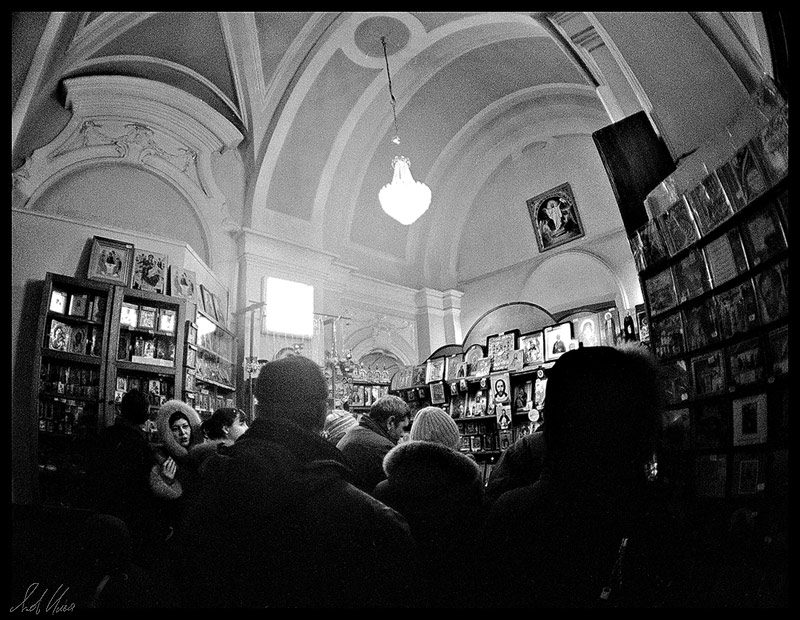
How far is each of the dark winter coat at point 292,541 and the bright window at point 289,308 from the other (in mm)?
6318

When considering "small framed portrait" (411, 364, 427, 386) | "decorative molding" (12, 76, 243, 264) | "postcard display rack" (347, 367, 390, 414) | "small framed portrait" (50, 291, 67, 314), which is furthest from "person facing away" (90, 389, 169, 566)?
"postcard display rack" (347, 367, 390, 414)

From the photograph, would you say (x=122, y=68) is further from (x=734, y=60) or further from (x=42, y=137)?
(x=734, y=60)

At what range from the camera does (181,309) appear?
551cm

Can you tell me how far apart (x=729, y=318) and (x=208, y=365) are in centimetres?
544

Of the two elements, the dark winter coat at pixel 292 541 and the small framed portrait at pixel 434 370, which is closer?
the dark winter coat at pixel 292 541

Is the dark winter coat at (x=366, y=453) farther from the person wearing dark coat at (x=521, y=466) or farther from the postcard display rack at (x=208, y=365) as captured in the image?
the postcard display rack at (x=208, y=365)

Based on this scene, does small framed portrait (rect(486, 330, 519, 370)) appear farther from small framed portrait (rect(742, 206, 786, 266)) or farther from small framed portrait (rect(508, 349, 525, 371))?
small framed portrait (rect(742, 206, 786, 266))

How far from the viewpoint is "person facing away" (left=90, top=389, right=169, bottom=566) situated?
298cm

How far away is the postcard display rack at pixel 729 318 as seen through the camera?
6.85 feet

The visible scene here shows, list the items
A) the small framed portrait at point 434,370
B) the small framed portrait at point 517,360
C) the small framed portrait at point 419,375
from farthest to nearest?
the small framed portrait at point 419,375, the small framed portrait at point 434,370, the small framed portrait at point 517,360

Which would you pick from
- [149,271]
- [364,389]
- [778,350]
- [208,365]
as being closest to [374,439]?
[778,350]

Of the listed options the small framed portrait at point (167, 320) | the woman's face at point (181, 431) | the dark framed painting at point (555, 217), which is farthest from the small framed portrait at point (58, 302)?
the dark framed painting at point (555, 217)

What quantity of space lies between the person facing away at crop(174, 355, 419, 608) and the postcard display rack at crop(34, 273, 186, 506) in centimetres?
345

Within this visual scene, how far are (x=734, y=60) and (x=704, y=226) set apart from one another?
0.82 m
